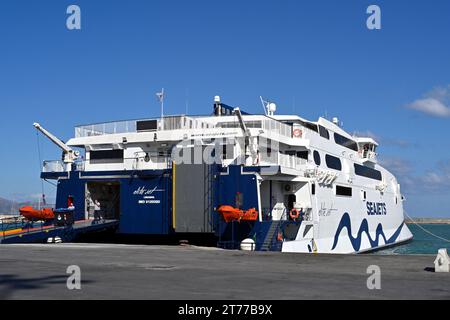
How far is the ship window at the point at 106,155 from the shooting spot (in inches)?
1217

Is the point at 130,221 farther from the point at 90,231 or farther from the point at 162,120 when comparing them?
the point at 162,120

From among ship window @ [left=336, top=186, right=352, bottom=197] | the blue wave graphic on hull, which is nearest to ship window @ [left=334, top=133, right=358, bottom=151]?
ship window @ [left=336, top=186, right=352, bottom=197]

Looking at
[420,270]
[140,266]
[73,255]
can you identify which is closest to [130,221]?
[73,255]

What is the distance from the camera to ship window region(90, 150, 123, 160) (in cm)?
3091

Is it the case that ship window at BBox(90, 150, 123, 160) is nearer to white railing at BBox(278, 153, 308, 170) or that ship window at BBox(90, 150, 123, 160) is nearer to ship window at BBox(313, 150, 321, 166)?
white railing at BBox(278, 153, 308, 170)

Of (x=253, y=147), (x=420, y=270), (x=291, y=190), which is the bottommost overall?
(x=420, y=270)

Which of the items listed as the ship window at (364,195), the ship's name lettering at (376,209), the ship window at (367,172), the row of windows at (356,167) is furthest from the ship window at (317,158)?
the ship's name lettering at (376,209)

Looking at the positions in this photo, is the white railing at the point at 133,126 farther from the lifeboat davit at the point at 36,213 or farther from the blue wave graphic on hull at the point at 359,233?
the blue wave graphic on hull at the point at 359,233

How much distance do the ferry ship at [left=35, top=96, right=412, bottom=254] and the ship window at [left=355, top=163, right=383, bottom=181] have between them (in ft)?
17.7

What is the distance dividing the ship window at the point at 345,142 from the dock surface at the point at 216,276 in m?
19.1

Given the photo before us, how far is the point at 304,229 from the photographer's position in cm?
2919

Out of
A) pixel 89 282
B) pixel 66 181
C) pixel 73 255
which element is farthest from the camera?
pixel 66 181

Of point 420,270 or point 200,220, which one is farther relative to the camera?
point 200,220

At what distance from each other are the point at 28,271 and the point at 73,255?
5.76m
